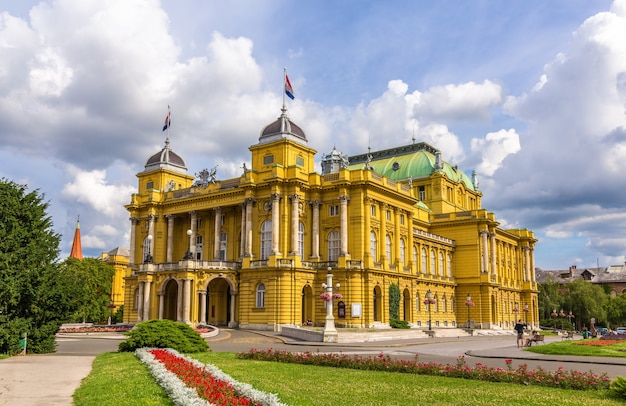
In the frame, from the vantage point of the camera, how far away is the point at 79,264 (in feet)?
276

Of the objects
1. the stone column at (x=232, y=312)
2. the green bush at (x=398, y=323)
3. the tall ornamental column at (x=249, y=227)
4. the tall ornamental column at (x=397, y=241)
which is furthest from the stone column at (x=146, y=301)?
the tall ornamental column at (x=397, y=241)

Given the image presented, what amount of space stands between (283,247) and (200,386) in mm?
44103

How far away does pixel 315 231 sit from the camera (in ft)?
202

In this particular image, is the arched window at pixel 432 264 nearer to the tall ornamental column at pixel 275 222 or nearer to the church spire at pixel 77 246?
the tall ornamental column at pixel 275 222

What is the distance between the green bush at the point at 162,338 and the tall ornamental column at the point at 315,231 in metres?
31.5

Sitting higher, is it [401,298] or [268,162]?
[268,162]

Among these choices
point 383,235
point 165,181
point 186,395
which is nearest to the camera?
point 186,395

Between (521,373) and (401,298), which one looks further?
(401,298)

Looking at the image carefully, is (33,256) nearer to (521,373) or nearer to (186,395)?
(186,395)

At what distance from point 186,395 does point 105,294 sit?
77145 mm

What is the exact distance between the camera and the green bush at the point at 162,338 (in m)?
28.7

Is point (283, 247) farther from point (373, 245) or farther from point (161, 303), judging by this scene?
point (161, 303)

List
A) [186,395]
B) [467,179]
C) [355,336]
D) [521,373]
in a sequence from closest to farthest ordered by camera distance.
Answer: [186,395] → [521,373] → [355,336] → [467,179]

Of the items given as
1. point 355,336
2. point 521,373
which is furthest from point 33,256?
point 355,336
